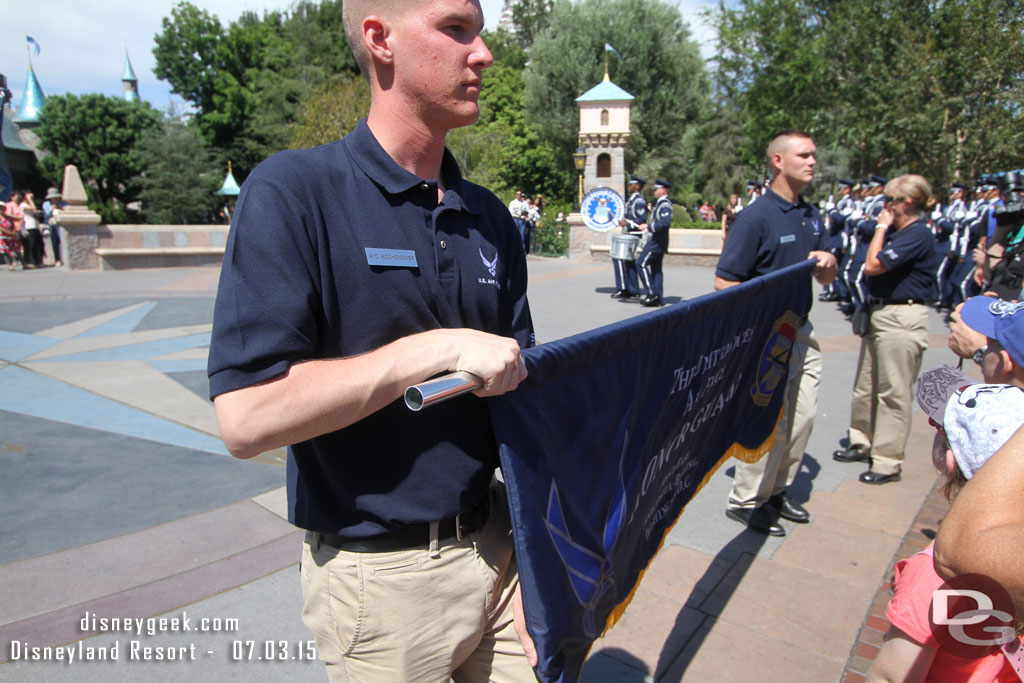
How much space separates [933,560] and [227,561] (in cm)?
325

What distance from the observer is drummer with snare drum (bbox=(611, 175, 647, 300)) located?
1291cm

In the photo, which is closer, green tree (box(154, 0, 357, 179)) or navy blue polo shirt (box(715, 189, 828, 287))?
navy blue polo shirt (box(715, 189, 828, 287))

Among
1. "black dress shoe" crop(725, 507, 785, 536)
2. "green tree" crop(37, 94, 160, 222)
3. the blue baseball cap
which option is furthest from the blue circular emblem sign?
"green tree" crop(37, 94, 160, 222)

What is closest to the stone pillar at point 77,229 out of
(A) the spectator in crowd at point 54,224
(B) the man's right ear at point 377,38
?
(A) the spectator in crowd at point 54,224

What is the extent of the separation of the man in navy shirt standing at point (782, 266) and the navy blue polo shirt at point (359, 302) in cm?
287

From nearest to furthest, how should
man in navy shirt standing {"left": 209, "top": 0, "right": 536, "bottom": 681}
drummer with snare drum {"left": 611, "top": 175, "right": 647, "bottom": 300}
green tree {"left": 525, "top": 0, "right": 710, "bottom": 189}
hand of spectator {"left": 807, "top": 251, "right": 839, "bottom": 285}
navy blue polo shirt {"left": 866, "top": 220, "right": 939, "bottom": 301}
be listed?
1. man in navy shirt standing {"left": 209, "top": 0, "right": 536, "bottom": 681}
2. hand of spectator {"left": 807, "top": 251, "right": 839, "bottom": 285}
3. navy blue polo shirt {"left": 866, "top": 220, "right": 939, "bottom": 301}
4. drummer with snare drum {"left": 611, "top": 175, "right": 647, "bottom": 300}
5. green tree {"left": 525, "top": 0, "right": 710, "bottom": 189}

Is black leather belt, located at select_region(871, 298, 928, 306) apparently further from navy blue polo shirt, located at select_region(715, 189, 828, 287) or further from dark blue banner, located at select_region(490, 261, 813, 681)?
dark blue banner, located at select_region(490, 261, 813, 681)

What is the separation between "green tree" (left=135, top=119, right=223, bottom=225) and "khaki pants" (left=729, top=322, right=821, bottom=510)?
36426 millimetres

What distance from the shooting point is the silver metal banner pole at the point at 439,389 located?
1.08 m

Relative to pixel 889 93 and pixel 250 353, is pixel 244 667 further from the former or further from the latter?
pixel 889 93

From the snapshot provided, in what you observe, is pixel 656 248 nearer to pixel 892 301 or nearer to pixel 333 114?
pixel 892 301

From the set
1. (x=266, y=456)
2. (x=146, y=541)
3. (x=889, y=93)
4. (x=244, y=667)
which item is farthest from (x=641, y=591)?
(x=889, y=93)

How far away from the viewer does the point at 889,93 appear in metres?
21.8

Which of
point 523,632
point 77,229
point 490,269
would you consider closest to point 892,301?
point 490,269
